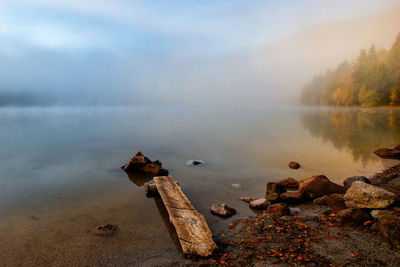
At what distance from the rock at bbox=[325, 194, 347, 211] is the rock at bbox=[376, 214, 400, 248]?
1.93m

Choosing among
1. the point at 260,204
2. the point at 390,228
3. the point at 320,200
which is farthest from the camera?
the point at 320,200

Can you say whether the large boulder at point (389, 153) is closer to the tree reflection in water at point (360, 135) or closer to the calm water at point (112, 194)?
the tree reflection in water at point (360, 135)

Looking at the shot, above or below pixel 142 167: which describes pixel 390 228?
above

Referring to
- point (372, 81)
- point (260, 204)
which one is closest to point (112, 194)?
point (260, 204)

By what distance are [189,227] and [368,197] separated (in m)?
5.81

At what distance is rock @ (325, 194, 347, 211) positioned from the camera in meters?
8.34

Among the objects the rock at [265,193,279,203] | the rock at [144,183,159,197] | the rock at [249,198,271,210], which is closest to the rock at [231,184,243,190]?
the rock at [265,193,279,203]

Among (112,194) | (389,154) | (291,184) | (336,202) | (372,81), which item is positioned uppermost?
(372,81)

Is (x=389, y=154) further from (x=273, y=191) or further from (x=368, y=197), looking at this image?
(x=368, y=197)

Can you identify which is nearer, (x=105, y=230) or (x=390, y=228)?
(x=390, y=228)

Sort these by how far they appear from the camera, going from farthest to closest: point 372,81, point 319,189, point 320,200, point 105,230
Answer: point 372,81 < point 319,189 < point 320,200 < point 105,230

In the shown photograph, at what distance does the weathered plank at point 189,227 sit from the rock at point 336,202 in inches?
203

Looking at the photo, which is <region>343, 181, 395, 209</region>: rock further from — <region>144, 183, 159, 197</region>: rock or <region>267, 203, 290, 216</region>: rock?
<region>144, 183, 159, 197</region>: rock

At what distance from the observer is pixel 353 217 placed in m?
7.11
